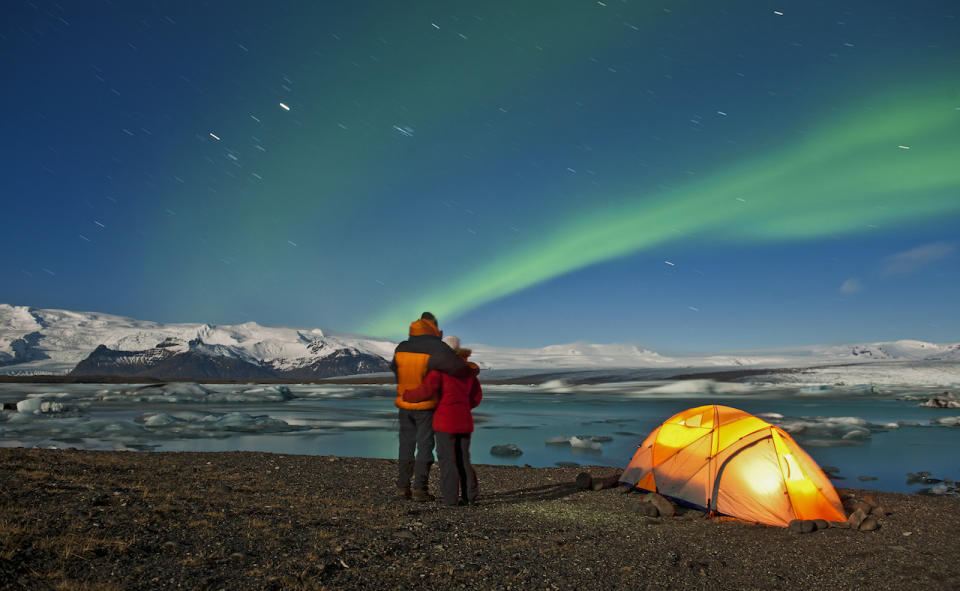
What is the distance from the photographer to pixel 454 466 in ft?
27.7

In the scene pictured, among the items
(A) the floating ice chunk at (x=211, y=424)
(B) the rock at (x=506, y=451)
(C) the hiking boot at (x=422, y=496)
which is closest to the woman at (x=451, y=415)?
(C) the hiking boot at (x=422, y=496)

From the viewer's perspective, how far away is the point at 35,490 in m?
7.17

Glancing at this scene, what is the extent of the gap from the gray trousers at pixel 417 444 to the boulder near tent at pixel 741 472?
4.62 meters

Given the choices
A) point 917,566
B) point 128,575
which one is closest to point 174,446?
point 128,575

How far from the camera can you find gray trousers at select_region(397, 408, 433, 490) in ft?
27.6


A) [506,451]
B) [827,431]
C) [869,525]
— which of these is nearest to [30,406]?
[506,451]

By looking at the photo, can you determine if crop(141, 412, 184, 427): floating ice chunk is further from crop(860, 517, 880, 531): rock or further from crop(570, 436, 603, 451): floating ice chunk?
crop(860, 517, 880, 531): rock

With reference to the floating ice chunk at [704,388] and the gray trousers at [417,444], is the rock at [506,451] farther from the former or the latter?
the floating ice chunk at [704,388]

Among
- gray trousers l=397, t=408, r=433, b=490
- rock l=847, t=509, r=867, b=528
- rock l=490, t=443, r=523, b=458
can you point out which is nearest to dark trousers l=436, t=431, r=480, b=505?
gray trousers l=397, t=408, r=433, b=490

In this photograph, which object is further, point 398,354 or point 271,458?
point 271,458

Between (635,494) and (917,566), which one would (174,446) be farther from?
(917,566)

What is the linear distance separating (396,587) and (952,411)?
45.2 meters

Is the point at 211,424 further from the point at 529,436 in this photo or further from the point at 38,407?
the point at 529,436

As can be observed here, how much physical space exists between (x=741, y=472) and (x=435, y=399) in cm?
525
